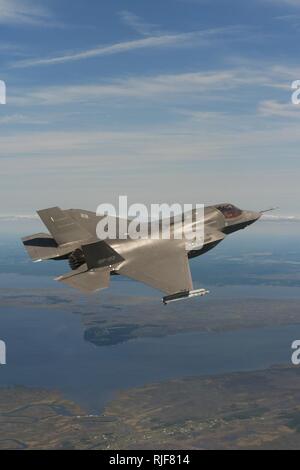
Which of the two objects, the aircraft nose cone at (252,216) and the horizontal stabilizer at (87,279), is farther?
the aircraft nose cone at (252,216)

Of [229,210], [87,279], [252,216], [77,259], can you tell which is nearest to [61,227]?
[77,259]

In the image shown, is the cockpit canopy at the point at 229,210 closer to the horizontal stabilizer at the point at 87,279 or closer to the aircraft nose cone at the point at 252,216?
the aircraft nose cone at the point at 252,216

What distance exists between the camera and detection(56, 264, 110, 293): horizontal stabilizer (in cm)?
3672

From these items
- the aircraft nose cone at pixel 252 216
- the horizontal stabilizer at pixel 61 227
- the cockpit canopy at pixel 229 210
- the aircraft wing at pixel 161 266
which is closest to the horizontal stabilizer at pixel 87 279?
the aircraft wing at pixel 161 266

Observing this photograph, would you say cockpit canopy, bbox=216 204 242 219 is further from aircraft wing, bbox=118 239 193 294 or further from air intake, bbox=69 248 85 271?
air intake, bbox=69 248 85 271

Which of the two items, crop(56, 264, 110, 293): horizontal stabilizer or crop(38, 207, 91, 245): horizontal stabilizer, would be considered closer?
crop(56, 264, 110, 293): horizontal stabilizer

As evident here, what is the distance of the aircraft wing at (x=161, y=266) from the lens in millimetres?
36906

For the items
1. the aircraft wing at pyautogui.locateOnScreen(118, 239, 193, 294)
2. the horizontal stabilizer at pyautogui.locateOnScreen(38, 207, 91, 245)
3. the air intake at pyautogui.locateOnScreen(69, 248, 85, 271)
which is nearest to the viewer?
the aircraft wing at pyautogui.locateOnScreen(118, 239, 193, 294)

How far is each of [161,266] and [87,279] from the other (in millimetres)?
6689

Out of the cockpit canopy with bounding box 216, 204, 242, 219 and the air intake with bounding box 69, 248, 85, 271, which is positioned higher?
the cockpit canopy with bounding box 216, 204, 242, 219

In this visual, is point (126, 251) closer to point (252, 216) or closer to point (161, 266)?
point (161, 266)

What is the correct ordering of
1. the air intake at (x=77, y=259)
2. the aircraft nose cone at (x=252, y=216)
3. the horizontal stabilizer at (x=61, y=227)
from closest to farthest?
the air intake at (x=77, y=259) < the horizontal stabilizer at (x=61, y=227) < the aircraft nose cone at (x=252, y=216)

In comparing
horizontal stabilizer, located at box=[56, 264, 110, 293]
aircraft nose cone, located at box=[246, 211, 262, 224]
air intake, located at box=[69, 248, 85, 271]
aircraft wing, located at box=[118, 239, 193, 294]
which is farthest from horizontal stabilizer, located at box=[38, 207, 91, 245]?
aircraft nose cone, located at box=[246, 211, 262, 224]

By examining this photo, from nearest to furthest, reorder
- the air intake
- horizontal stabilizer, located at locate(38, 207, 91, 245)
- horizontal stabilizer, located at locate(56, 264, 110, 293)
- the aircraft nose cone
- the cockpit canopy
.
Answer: horizontal stabilizer, located at locate(56, 264, 110, 293)
the air intake
horizontal stabilizer, located at locate(38, 207, 91, 245)
the cockpit canopy
the aircraft nose cone
